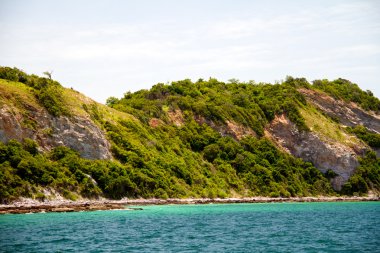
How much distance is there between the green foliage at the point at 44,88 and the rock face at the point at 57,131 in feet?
4.89

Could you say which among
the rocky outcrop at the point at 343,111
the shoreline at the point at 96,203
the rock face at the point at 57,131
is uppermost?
the rocky outcrop at the point at 343,111

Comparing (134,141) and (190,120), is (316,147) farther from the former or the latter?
(134,141)

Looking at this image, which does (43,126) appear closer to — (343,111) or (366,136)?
(366,136)

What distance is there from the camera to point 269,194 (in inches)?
3900

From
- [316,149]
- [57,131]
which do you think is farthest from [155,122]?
[316,149]

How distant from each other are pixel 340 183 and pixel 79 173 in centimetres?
5933

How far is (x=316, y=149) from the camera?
116 m

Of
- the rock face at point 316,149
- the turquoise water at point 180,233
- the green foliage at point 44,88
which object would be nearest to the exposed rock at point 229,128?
the rock face at point 316,149

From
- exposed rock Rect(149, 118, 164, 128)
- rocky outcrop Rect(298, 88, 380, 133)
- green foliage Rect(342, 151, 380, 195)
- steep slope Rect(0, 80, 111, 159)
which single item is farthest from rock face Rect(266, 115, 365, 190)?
steep slope Rect(0, 80, 111, 159)

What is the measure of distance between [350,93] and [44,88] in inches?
3499

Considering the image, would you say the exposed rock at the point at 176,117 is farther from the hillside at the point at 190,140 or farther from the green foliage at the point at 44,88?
the green foliage at the point at 44,88

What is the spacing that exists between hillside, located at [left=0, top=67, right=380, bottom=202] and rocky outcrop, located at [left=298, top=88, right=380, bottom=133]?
25cm

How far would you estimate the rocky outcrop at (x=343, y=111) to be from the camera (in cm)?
13550

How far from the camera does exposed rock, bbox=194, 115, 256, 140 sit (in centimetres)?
11288
